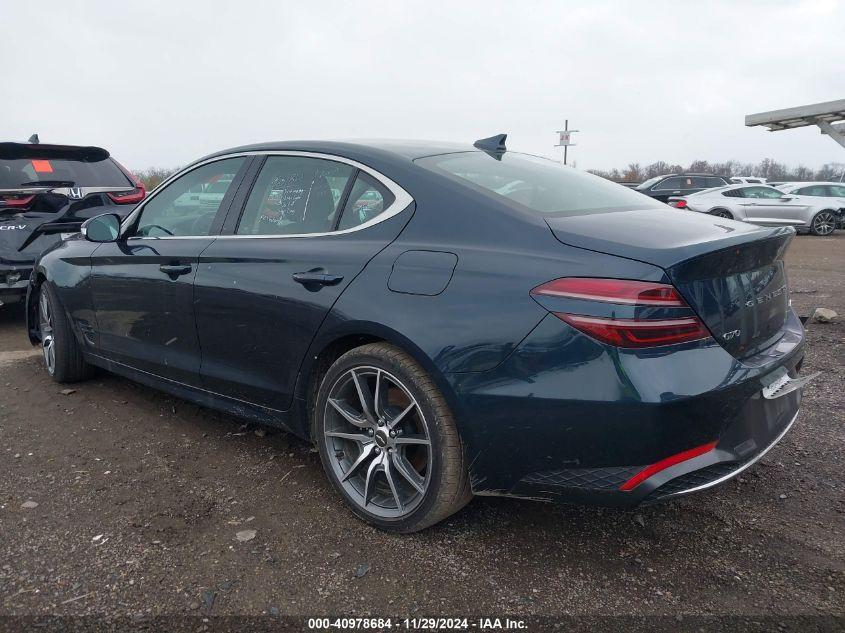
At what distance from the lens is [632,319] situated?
6.39 ft

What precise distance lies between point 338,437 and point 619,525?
1195mm

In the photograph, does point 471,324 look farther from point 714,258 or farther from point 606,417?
point 714,258

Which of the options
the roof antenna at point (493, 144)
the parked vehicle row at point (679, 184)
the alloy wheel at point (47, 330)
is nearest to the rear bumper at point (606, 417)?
the roof antenna at point (493, 144)

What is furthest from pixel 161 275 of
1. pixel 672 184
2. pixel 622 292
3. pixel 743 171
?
pixel 743 171

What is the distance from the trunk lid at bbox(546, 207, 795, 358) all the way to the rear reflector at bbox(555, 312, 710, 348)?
0.29 feet

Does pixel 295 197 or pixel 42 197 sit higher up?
pixel 42 197

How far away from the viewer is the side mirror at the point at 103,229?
3730 millimetres

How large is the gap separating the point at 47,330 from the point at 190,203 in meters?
1.85

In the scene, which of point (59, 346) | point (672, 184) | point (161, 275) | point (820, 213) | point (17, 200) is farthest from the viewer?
point (672, 184)

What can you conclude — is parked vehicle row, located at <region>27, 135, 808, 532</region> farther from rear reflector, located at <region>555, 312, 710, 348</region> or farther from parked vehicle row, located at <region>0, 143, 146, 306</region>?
parked vehicle row, located at <region>0, 143, 146, 306</region>

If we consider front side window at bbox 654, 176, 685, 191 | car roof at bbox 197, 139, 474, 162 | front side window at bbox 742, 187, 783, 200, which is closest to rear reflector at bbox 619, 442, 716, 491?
car roof at bbox 197, 139, 474, 162

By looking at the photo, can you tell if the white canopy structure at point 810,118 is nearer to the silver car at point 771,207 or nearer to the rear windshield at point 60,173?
the silver car at point 771,207

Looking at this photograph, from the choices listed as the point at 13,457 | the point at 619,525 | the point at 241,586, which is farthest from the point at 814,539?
the point at 13,457

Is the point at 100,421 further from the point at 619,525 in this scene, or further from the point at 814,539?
the point at 814,539
